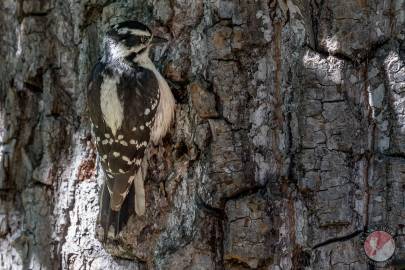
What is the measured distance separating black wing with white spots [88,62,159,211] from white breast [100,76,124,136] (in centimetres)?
1

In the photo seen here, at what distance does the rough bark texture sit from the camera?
2.69 meters

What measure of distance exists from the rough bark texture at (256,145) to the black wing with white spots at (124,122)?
0.10 meters

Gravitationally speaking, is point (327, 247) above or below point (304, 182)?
below

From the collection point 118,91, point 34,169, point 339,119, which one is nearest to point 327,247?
point 339,119

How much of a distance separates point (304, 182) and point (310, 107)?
32 centimetres

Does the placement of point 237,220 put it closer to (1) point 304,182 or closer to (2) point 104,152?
(1) point 304,182

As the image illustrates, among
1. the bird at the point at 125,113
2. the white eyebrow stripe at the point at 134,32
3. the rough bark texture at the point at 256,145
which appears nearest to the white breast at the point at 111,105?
the bird at the point at 125,113

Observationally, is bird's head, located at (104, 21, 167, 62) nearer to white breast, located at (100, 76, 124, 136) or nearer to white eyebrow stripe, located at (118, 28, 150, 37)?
white eyebrow stripe, located at (118, 28, 150, 37)

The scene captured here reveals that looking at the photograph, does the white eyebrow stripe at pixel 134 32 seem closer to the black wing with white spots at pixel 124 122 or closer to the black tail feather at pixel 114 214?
the black wing with white spots at pixel 124 122

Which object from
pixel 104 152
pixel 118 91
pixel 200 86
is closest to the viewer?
pixel 200 86

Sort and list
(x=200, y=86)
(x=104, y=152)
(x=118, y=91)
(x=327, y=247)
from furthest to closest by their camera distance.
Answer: (x=118, y=91)
(x=104, y=152)
(x=200, y=86)
(x=327, y=247)

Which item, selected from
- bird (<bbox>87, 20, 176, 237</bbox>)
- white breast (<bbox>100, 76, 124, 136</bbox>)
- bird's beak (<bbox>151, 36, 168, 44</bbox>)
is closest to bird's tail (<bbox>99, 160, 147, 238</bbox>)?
bird (<bbox>87, 20, 176, 237</bbox>)

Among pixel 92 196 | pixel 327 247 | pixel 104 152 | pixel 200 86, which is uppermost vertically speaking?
pixel 200 86

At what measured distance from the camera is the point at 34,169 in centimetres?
351
